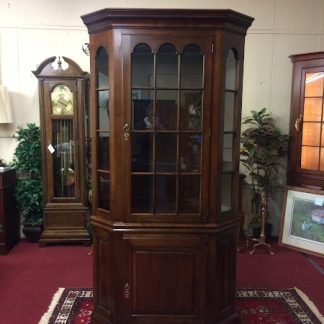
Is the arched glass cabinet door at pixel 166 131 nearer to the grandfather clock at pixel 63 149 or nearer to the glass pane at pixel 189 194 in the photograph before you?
the glass pane at pixel 189 194

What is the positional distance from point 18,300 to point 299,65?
3733 millimetres

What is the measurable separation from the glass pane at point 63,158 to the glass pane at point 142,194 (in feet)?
6.59

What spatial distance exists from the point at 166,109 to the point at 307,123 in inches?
95.1

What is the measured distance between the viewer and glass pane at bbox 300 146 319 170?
3.93 m

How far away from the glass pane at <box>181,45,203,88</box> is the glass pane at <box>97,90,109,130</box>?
1.65 feet

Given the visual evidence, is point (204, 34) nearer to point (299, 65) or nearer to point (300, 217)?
point (299, 65)

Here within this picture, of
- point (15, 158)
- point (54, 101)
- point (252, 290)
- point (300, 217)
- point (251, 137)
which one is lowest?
point (252, 290)

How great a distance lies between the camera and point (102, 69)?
221cm

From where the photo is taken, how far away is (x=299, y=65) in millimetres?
3947

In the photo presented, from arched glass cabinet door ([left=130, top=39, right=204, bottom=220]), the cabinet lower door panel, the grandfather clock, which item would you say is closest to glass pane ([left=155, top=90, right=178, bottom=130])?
arched glass cabinet door ([left=130, top=39, right=204, bottom=220])

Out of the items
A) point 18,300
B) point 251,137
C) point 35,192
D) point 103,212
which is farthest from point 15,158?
point 251,137

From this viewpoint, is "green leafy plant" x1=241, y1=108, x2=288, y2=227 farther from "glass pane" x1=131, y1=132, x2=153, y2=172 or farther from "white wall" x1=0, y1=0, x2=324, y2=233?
"glass pane" x1=131, y1=132, x2=153, y2=172

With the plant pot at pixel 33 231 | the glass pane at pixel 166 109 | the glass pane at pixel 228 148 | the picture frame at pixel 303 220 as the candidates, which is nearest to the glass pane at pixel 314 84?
the picture frame at pixel 303 220

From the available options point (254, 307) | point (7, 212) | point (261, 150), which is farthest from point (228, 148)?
point (7, 212)
